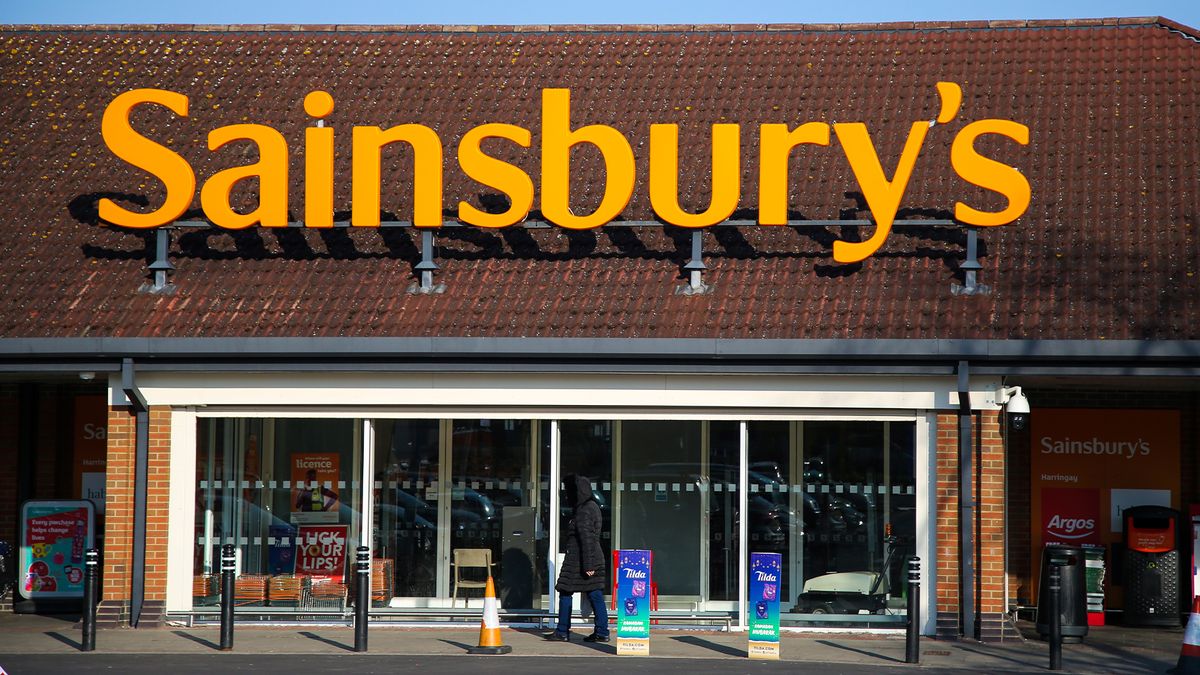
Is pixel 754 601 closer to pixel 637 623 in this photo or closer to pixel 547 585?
pixel 637 623

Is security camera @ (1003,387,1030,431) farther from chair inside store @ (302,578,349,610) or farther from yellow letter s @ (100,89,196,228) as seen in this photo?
yellow letter s @ (100,89,196,228)

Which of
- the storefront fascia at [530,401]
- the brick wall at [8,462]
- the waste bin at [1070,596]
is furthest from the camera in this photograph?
the brick wall at [8,462]

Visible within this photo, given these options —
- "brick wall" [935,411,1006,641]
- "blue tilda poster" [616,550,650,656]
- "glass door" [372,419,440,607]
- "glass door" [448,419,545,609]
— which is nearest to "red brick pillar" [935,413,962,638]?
"brick wall" [935,411,1006,641]

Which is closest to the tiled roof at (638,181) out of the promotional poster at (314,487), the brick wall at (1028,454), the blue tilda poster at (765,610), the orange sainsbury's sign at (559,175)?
the orange sainsbury's sign at (559,175)

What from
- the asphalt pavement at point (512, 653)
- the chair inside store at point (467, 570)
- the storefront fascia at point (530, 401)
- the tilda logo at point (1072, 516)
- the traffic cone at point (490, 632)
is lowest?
the asphalt pavement at point (512, 653)

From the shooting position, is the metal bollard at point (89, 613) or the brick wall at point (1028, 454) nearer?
the metal bollard at point (89, 613)

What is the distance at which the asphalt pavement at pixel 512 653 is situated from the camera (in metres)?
13.4

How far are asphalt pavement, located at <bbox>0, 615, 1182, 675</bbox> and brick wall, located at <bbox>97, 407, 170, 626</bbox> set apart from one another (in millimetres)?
434

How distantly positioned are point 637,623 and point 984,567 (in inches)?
148

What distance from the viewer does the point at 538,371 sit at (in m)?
15.8

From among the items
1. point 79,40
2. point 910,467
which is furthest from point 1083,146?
point 79,40

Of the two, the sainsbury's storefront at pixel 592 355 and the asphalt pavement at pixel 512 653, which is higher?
the sainsbury's storefront at pixel 592 355

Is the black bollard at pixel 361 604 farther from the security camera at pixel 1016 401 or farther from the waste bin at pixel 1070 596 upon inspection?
the waste bin at pixel 1070 596

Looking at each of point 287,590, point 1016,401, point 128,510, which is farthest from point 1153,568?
point 128,510
